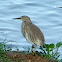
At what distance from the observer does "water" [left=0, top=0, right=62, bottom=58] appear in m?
10.3

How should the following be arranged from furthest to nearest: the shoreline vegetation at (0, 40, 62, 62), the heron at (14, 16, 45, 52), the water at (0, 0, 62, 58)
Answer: the water at (0, 0, 62, 58)
the heron at (14, 16, 45, 52)
the shoreline vegetation at (0, 40, 62, 62)

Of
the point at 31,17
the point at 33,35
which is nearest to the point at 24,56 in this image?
the point at 33,35

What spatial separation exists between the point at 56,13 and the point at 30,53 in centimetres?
558

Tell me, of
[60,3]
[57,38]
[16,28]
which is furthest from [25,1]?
[57,38]

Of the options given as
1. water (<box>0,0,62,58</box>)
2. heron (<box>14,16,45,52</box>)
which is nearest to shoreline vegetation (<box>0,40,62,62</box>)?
heron (<box>14,16,45,52</box>)

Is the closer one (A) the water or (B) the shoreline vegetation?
(B) the shoreline vegetation

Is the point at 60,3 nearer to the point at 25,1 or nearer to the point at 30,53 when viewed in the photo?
the point at 25,1

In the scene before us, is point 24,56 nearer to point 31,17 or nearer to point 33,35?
point 33,35

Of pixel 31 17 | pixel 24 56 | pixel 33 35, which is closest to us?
pixel 24 56

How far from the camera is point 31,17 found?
488 inches

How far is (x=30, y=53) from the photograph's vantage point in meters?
7.61

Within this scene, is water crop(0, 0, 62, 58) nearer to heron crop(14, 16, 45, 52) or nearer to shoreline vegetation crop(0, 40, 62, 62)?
heron crop(14, 16, 45, 52)

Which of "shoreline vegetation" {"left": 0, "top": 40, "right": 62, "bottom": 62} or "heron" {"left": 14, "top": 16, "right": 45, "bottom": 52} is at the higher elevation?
"heron" {"left": 14, "top": 16, "right": 45, "bottom": 52}

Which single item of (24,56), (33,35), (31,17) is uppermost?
(33,35)
